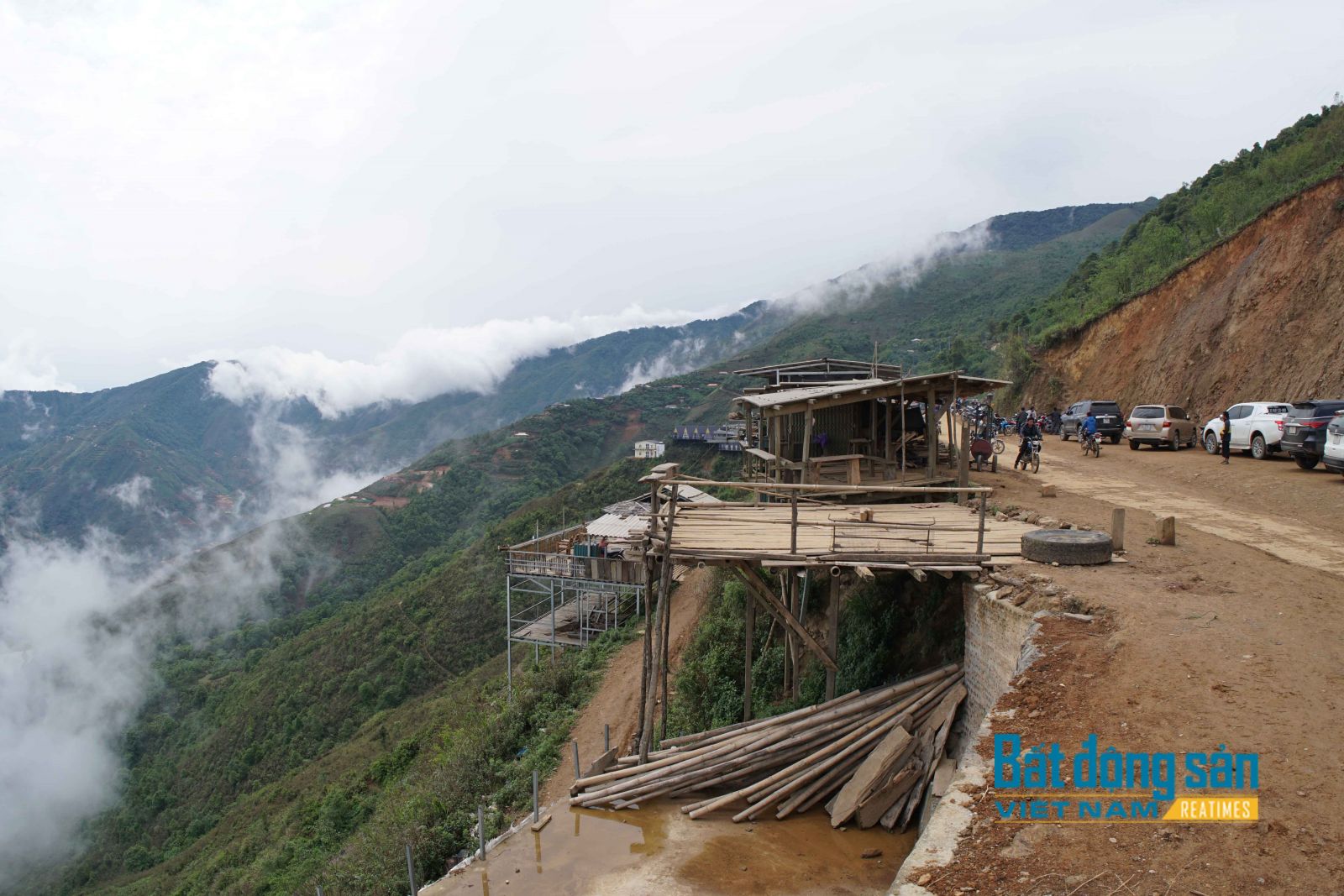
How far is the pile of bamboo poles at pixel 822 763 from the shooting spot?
7648mm

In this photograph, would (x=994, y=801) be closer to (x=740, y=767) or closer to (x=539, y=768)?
(x=740, y=767)

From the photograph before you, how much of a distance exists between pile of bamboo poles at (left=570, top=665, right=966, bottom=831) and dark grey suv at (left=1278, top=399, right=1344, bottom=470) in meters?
12.0

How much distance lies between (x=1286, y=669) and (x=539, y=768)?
1194cm

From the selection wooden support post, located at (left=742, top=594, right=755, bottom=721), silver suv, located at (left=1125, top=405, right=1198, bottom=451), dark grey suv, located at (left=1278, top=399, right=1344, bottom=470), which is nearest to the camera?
wooden support post, located at (left=742, top=594, right=755, bottom=721)

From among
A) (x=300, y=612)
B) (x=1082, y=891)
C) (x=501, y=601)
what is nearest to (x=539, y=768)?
(x=1082, y=891)

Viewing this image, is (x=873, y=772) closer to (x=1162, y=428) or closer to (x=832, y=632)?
(x=832, y=632)

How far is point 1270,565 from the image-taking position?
30.4 feet

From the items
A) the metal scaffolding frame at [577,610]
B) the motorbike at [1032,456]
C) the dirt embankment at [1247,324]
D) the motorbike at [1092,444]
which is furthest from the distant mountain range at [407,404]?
the metal scaffolding frame at [577,610]

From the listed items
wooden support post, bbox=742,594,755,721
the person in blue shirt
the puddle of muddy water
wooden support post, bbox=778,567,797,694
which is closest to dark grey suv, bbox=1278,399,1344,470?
the person in blue shirt

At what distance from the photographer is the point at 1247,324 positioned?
24328mm

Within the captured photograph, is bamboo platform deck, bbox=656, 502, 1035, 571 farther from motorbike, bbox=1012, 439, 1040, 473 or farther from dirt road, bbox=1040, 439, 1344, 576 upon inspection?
motorbike, bbox=1012, 439, 1040, 473

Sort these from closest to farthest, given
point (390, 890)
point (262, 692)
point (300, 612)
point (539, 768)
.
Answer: point (390, 890) < point (539, 768) < point (262, 692) < point (300, 612)

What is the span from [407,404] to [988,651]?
Result: 133641mm

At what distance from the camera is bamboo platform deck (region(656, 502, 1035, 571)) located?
874 cm
